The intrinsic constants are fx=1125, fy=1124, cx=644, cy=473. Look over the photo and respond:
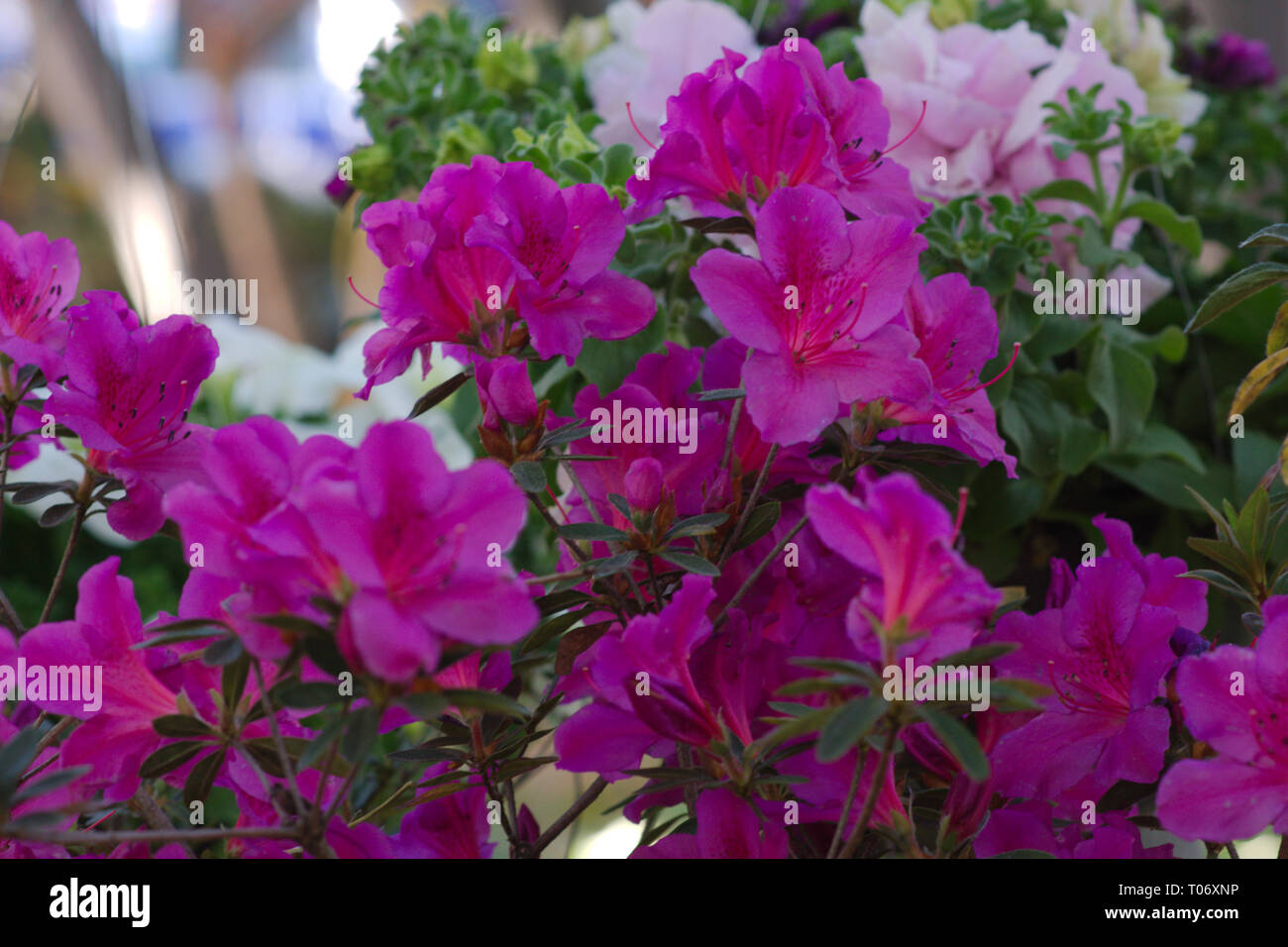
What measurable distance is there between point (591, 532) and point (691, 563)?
0.13 ft

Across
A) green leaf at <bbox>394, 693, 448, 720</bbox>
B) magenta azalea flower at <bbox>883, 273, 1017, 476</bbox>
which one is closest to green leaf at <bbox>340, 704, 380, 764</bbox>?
green leaf at <bbox>394, 693, 448, 720</bbox>

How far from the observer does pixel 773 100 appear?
0.43 metres

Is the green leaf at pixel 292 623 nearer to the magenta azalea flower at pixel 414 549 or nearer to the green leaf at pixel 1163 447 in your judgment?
the magenta azalea flower at pixel 414 549

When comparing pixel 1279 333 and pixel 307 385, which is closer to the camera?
pixel 1279 333

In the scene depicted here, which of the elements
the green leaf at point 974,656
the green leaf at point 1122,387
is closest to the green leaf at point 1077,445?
the green leaf at point 1122,387

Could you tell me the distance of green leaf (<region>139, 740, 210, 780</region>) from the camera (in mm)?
371

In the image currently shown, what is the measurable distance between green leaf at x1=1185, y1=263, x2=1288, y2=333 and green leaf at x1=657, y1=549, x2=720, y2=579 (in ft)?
0.63

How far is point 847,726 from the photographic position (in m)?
0.29

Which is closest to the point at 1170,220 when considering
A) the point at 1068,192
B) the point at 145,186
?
the point at 1068,192

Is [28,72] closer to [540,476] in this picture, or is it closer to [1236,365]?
[540,476]

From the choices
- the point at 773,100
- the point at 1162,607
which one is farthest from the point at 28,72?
the point at 1162,607

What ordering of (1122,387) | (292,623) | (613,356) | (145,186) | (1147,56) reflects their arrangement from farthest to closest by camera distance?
1. (145,186)
2. (1147,56)
3. (1122,387)
4. (613,356)
5. (292,623)

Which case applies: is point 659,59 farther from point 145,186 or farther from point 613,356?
point 145,186
